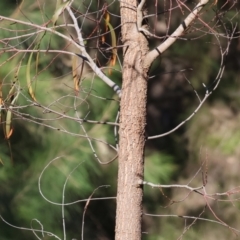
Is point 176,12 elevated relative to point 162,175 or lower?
elevated

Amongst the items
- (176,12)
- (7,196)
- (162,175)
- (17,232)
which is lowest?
(17,232)

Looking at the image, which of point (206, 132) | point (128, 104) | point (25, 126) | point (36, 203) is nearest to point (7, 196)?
point (36, 203)

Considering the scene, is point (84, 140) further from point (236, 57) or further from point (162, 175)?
point (236, 57)

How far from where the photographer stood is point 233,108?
2.99 m

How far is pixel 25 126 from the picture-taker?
2277 mm

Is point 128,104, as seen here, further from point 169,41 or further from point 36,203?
point 36,203

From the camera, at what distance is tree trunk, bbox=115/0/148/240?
143 centimetres

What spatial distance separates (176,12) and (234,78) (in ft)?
1.68

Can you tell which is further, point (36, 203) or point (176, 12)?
point (176, 12)

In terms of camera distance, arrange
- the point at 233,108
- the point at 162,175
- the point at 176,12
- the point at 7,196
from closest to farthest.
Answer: the point at 7,196
the point at 162,175
the point at 176,12
the point at 233,108

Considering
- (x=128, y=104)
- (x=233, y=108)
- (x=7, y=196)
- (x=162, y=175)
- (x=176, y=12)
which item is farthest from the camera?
(x=233, y=108)

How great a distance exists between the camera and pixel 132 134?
1426mm

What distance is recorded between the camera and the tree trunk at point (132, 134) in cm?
143

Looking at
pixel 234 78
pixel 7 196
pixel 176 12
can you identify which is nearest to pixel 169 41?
pixel 7 196
